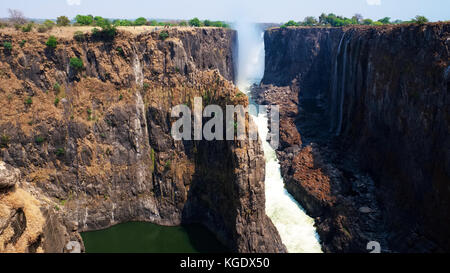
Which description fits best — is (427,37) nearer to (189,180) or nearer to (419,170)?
(419,170)

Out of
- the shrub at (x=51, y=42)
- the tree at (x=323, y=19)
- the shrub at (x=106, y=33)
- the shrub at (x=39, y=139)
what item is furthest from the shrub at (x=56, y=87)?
the tree at (x=323, y=19)

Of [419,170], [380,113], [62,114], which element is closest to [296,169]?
[380,113]

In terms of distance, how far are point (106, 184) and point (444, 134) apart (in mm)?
36467

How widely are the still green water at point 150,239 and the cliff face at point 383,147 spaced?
1356 centimetres

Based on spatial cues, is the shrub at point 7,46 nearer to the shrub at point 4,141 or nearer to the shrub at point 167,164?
the shrub at point 4,141

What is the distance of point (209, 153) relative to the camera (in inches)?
1346

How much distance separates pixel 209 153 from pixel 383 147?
22533mm

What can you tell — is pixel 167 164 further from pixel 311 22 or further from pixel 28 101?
pixel 311 22

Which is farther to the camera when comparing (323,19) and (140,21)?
(323,19)

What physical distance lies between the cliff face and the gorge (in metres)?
0.15

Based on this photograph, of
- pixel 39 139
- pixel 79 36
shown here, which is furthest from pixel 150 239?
pixel 79 36

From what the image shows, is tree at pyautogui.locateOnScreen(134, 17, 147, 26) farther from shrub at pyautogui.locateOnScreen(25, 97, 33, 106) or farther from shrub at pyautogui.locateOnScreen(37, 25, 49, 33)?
shrub at pyautogui.locateOnScreen(25, 97, 33, 106)

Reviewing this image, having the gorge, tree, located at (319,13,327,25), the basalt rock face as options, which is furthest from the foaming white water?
tree, located at (319,13,327,25)

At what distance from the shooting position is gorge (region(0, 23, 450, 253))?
29.9 m
